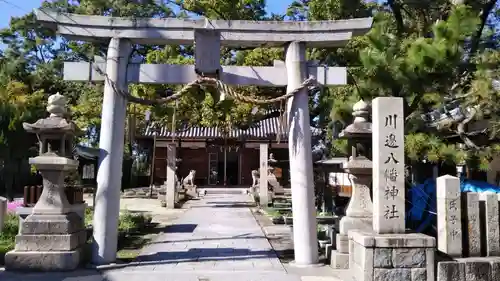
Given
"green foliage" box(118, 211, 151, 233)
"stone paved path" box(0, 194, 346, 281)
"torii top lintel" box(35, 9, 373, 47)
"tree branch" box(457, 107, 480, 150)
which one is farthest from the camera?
"green foliage" box(118, 211, 151, 233)

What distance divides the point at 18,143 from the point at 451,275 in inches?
790

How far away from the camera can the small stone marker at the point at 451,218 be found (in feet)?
22.9

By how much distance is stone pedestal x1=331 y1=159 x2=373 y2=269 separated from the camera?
7.87 metres

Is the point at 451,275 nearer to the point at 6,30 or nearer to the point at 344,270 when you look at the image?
the point at 344,270

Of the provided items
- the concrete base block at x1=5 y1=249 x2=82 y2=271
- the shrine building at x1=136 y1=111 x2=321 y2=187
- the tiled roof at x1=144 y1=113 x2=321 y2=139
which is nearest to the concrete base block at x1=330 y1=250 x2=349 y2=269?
the concrete base block at x1=5 y1=249 x2=82 y2=271

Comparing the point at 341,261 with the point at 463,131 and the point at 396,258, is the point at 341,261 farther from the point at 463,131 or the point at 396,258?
the point at 463,131

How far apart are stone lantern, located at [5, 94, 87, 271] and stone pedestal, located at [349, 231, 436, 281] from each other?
4773 mm

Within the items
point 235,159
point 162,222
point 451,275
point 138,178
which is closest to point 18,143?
point 162,222

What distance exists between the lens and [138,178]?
35.1m

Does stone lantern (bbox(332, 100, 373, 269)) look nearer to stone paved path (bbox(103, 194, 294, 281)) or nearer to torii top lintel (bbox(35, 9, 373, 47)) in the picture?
stone paved path (bbox(103, 194, 294, 281))

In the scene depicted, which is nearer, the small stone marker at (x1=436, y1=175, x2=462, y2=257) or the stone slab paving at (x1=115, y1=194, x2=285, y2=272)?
the small stone marker at (x1=436, y1=175, x2=462, y2=257)

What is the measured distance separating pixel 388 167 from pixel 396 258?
4.23ft

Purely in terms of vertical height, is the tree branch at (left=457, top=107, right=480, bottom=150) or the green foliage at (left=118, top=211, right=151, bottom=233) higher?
the tree branch at (left=457, top=107, right=480, bottom=150)

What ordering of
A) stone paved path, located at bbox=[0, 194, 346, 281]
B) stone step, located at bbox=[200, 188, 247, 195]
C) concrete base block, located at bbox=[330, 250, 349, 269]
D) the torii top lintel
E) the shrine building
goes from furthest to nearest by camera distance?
the shrine building < stone step, located at bbox=[200, 188, 247, 195] < the torii top lintel < concrete base block, located at bbox=[330, 250, 349, 269] < stone paved path, located at bbox=[0, 194, 346, 281]
